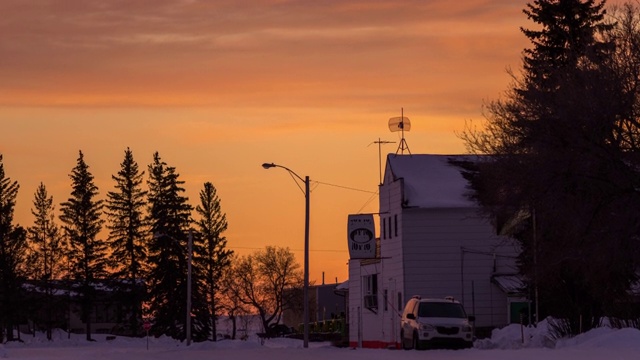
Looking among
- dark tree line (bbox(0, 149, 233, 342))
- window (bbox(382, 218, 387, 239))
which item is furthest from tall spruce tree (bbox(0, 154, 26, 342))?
window (bbox(382, 218, 387, 239))

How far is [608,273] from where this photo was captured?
1724 inches

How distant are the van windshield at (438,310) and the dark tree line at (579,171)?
3.19m

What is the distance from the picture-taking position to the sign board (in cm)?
6888

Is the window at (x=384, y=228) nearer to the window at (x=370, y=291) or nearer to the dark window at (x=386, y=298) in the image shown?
the window at (x=370, y=291)

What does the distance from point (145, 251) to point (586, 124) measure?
77.3 m

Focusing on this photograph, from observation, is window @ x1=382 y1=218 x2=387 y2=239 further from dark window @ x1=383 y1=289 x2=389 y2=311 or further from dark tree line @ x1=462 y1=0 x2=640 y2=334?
dark tree line @ x1=462 y1=0 x2=640 y2=334

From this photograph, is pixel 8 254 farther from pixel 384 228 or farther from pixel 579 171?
pixel 579 171

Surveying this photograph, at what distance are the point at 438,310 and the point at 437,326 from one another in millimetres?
1363

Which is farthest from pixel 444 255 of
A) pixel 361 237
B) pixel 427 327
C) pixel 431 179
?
pixel 427 327

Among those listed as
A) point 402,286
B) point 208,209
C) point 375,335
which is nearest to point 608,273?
point 402,286

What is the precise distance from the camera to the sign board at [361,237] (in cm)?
6888

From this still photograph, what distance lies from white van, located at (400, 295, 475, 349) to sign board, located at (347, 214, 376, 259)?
2144 cm

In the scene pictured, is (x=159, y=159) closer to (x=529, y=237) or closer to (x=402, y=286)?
(x=402, y=286)

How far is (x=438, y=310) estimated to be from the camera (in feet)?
152
